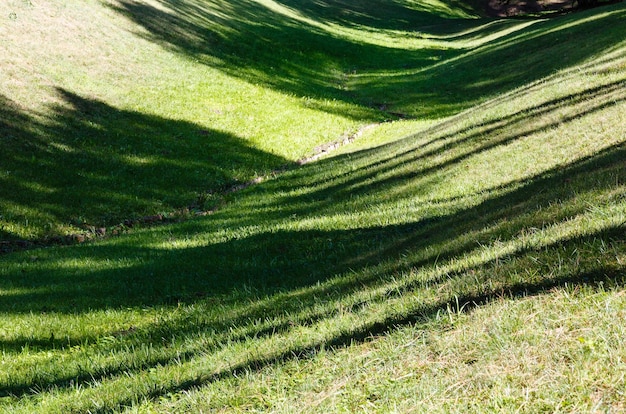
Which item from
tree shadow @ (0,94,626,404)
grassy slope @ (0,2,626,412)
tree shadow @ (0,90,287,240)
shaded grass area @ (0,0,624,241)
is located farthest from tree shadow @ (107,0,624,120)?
tree shadow @ (0,94,626,404)

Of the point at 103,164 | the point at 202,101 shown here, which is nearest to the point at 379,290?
the point at 103,164

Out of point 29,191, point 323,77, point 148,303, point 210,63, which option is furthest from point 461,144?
point 323,77

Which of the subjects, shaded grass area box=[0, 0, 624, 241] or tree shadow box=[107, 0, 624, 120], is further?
tree shadow box=[107, 0, 624, 120]

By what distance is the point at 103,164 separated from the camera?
22.2 metres

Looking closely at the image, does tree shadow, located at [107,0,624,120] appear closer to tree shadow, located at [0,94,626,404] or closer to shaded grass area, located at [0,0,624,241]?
shaded grass area, located at [0,0,624,241]

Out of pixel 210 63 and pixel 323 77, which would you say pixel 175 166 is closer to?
pixel 210 63

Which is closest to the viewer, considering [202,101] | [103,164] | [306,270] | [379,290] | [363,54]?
[379,290]

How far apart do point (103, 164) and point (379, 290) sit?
17174 mm

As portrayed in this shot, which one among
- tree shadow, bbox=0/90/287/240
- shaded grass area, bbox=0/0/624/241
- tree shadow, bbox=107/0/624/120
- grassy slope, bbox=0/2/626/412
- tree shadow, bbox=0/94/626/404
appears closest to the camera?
grassy slope, bbox=0/2/626/412

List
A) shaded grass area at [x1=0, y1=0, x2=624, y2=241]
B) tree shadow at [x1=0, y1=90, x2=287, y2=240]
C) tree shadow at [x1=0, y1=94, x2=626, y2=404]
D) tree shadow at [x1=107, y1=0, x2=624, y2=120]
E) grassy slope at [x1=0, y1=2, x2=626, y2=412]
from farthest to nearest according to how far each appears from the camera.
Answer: tree shadow at [x1=107, y1=0, x2=624, y2=120]
shaded grass area at [x1=0, y1=0, x2=624, y2=241]
tree shadow at [x1=0, y1=90, x2=287, y2=240]
tree shadow at [x1=0, y1=94, x2=626, y2=404]
grassy slope at [x1=0, y1=2, x2=626, y2=412]

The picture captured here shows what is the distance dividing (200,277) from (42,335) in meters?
3.10

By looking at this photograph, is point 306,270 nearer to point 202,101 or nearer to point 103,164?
point 103,164

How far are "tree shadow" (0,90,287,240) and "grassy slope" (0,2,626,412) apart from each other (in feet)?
8.28

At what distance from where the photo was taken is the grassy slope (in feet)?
14.9
